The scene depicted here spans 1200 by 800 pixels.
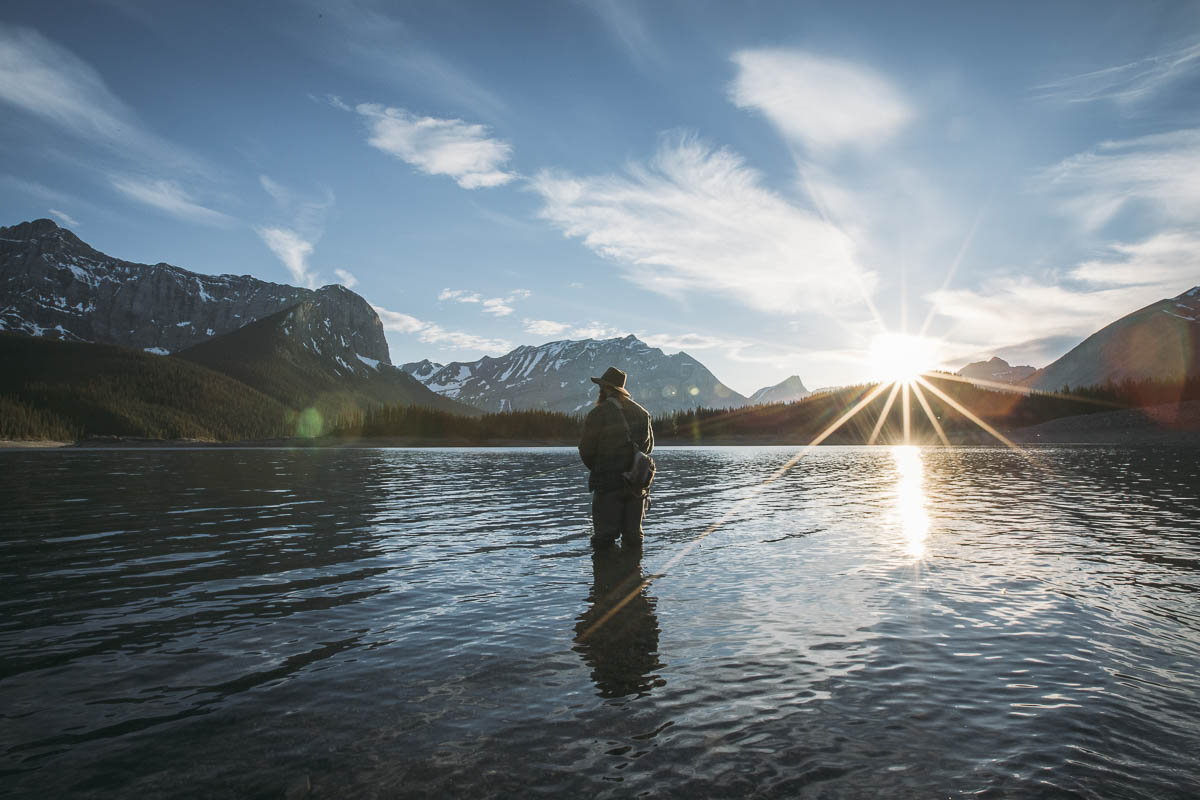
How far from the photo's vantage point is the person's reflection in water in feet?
21.4

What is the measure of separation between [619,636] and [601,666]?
107cm

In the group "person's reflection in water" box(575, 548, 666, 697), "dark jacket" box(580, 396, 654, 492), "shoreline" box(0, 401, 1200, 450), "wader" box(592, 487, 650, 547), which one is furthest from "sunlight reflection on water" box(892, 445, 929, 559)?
"shoreline" box(0, 401, 1200, 450)


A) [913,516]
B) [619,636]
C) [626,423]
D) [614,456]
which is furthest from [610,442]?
[913,516]

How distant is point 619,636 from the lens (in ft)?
26.1

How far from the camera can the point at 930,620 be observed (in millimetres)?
8711

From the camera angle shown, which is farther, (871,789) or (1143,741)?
(1143,741)

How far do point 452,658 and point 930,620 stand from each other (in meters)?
6.48

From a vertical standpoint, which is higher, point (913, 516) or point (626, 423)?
point (626, 423)

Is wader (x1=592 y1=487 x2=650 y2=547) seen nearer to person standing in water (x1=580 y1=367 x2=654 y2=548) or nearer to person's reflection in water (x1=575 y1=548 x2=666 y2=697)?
person standing in water (x1=580 y1=367 x2=654 y2=548)

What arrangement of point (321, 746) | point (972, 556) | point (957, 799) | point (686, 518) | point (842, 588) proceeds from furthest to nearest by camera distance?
point (686, 518)
point (972, 556)
point (842, 588)
point (321, 746)
point (957, 799)

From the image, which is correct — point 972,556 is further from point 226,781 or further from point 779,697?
point 226,781

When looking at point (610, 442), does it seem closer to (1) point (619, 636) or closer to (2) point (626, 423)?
(2) point (626, 423)

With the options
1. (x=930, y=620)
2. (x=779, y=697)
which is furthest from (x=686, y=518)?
(x=779, y=697)

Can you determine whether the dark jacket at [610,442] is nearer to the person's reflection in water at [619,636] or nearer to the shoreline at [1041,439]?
the person's reflection in water at [619,636]
